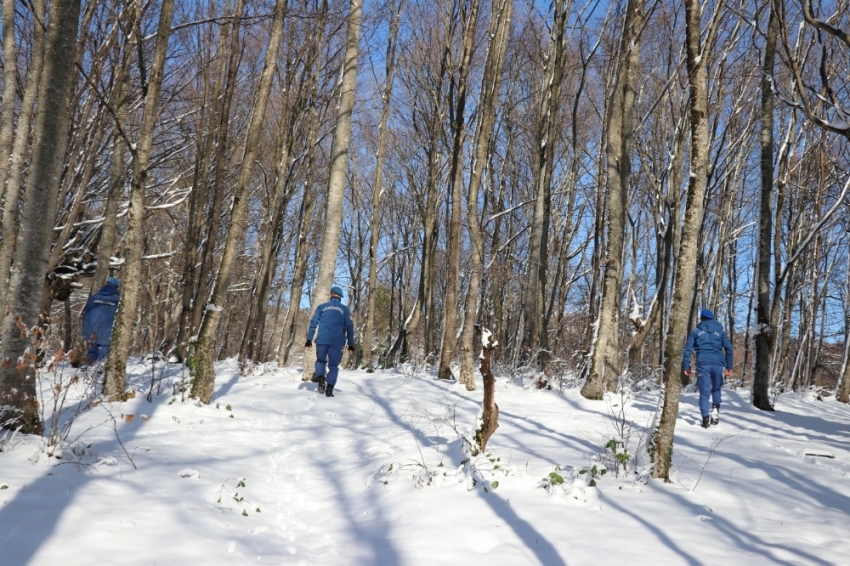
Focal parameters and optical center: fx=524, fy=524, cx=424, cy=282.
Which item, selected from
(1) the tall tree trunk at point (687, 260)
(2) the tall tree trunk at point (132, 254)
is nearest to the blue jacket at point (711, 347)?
(1) the tall tree trunk at point (687, 260)

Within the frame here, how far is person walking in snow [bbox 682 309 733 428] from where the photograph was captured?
26.2ft

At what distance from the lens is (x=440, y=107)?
14992 millimetres

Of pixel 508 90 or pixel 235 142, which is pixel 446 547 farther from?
pixel 508 90

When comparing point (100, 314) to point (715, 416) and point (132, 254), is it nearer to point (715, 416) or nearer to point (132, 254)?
point (132, 254)

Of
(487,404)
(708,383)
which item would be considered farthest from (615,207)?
(487,404)

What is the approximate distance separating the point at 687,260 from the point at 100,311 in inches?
370

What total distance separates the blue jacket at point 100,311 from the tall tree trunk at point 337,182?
3525 millimetres

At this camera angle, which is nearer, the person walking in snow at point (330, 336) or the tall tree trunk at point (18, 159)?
the tall tree trunk at point (18, 159)

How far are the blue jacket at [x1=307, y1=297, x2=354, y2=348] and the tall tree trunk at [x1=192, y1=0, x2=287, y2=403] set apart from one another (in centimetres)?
202

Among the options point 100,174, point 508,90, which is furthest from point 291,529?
point 508,90

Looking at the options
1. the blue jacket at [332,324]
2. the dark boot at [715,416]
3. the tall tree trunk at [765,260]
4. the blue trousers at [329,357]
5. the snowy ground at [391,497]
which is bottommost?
the snowy ground at [391,497]

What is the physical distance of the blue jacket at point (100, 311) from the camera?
9.21 meters

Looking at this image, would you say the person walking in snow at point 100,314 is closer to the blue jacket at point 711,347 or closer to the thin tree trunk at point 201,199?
the thin tree trunk at point 201,199

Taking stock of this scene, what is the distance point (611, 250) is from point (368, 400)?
15.5 feet
